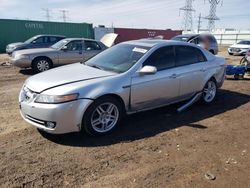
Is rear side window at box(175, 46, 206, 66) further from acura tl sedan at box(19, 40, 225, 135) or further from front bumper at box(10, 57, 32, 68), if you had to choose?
front bumper at box(10, 57, 32, 68)

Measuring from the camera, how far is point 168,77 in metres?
5.49

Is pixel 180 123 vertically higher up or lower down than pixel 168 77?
lower down

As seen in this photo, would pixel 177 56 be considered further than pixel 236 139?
Yes

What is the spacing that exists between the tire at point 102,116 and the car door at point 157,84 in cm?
38

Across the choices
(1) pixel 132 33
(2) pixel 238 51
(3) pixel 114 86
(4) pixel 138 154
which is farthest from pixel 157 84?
(1) pixel 132 33

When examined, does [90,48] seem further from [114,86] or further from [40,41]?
[114,86]

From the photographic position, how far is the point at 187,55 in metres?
6.13

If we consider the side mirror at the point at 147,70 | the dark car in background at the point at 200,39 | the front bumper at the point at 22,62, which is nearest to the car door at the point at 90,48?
the front bumper at the point at 22,62

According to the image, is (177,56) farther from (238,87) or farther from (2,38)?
(2,38)

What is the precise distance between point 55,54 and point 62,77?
7190 mm

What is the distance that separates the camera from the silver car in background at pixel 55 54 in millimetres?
10992

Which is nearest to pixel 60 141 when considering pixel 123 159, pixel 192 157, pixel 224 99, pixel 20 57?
pixel 123 159

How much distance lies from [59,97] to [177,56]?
2.82 metres

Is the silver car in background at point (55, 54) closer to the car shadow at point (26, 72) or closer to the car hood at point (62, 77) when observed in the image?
the car shadow at point (26, 72)
